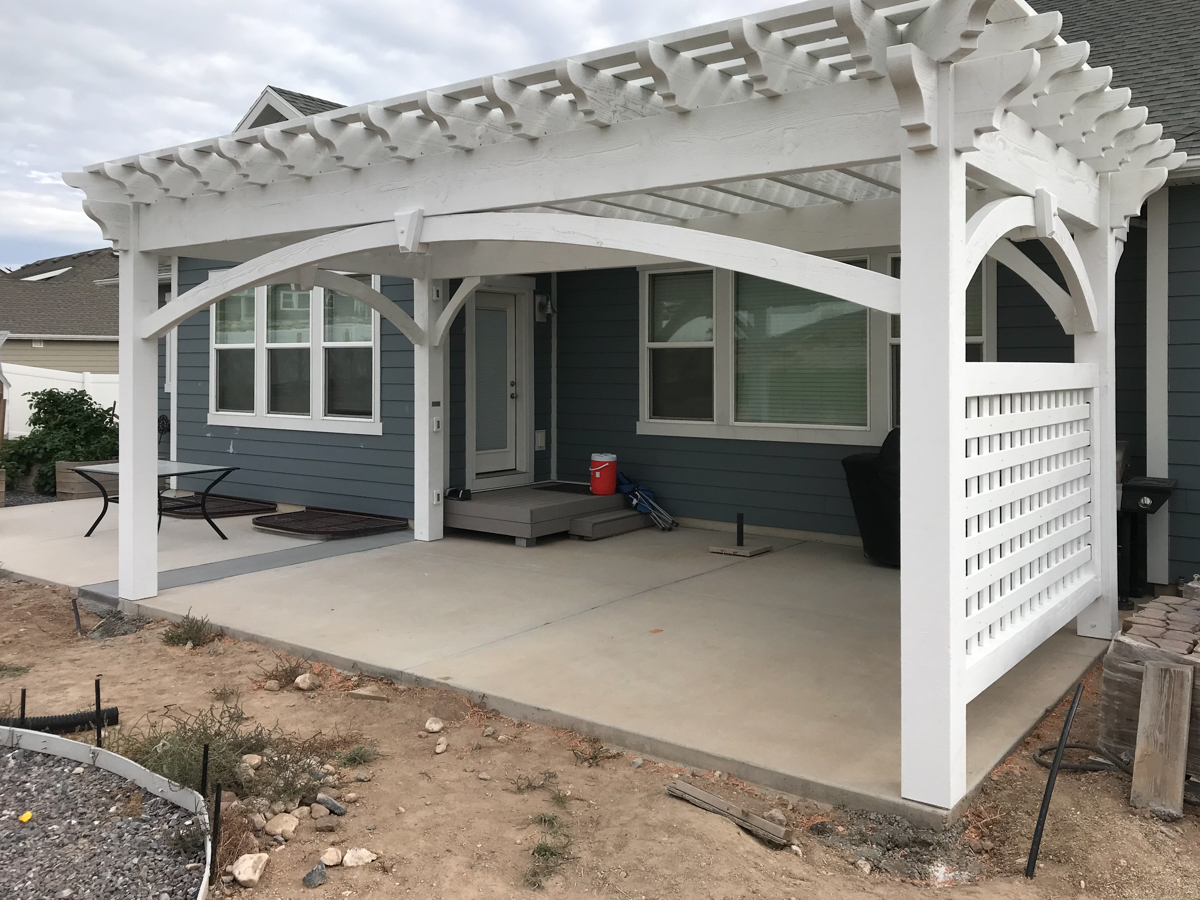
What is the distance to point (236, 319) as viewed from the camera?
10312 mm

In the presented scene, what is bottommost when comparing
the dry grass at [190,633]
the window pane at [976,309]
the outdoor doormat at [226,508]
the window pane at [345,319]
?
the dry grass at [190,633]

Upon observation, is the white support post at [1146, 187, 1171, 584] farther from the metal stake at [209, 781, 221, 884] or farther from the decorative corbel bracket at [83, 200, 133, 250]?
the decorative corbel bracket at [83, 200, 133, 250]

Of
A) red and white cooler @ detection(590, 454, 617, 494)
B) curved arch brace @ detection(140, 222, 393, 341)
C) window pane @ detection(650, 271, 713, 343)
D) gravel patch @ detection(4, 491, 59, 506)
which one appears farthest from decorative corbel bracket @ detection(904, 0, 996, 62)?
gravel patch @ detection(4, 491, 59, 506)

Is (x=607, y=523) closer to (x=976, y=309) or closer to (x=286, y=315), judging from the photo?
(x=976, y=309)

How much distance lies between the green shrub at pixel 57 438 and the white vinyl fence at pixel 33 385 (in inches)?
202

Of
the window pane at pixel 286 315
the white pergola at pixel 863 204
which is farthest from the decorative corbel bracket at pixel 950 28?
the window pane at pixel 286 315

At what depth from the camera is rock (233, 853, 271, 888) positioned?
2.71m

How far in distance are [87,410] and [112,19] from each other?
791 cm

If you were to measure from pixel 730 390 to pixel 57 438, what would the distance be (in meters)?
8.56

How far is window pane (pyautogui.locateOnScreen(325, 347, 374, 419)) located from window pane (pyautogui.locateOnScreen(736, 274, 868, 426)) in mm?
3501

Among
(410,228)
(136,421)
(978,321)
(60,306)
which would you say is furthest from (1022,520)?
(60,306)

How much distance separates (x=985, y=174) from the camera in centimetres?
351

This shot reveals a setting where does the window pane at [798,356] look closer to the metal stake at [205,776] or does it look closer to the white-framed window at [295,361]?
the white-framed window at [295,361]

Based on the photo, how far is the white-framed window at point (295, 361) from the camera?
9.12m
